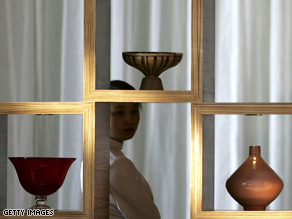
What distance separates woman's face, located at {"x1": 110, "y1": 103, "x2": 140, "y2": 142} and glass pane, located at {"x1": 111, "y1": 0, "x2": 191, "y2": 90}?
0.11 m

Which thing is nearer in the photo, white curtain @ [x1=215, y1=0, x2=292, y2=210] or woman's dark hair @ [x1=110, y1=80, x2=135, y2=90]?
woman's dark hair @ [x1=110, y1=80, x2=135, y2=90]

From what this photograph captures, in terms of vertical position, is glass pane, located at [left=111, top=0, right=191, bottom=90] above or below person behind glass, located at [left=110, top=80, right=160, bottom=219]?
above

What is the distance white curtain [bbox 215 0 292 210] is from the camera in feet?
6.51

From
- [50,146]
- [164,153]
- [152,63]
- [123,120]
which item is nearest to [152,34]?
[152,63]

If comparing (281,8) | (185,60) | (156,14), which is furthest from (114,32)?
(281,8)

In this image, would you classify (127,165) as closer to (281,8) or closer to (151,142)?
(151,142)

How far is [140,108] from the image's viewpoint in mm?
1783

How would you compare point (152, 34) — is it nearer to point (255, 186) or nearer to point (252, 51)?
point (252, 51)

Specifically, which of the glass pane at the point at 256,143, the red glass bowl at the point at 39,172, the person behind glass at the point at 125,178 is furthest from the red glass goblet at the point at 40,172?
the glass pane at the point at 256,143

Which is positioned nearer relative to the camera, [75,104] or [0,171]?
[75,104]

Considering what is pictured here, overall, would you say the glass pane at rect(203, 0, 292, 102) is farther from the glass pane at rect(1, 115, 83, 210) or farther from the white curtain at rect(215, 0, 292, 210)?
the glass pane at rect(1, 115, 83, 210)

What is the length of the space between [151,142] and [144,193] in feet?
0.54

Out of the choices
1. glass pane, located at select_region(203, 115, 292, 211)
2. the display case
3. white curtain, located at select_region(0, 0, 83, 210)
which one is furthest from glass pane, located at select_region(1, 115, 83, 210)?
glass pane, located at select_region(203, 115, 292, 211)

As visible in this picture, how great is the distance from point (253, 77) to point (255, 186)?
0.56m
